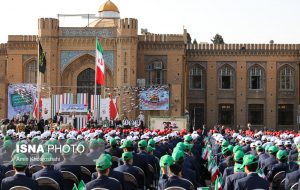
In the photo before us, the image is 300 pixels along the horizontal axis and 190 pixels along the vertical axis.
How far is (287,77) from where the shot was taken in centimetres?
4466

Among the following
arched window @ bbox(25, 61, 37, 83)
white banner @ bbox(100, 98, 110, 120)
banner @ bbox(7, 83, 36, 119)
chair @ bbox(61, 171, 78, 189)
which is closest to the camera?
chair @ bbox(61, 171, 78, 189)

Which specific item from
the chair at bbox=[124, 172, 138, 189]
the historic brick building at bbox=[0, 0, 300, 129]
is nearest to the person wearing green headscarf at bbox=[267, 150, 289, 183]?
the chair at bbox=[124, 172, 138, 189]

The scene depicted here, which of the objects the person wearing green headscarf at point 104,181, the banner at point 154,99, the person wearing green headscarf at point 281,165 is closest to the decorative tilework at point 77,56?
the banner at point 154,99

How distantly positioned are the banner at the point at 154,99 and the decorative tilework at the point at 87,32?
14.8ft

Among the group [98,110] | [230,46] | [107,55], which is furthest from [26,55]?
[230,46]

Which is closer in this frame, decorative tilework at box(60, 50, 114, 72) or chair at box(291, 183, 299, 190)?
chair at box(291, 183, 299, 190)

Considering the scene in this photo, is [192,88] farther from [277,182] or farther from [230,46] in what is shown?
[277,182]

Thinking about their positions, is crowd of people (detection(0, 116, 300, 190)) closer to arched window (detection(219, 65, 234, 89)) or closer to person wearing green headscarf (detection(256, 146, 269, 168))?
person wearing green headscarf (detection(256, 146, 269, 168))

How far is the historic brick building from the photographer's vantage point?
1593 inches

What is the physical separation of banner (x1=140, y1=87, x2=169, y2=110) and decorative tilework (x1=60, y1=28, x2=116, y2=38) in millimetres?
4498

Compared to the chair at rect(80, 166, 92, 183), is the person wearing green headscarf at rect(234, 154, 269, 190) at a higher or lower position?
higher

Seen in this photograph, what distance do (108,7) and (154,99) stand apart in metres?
10.7

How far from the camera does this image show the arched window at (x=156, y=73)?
41.8 m

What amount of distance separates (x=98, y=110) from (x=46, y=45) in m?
8.20
